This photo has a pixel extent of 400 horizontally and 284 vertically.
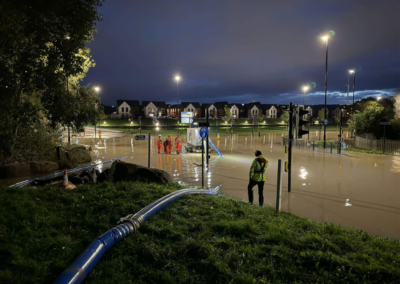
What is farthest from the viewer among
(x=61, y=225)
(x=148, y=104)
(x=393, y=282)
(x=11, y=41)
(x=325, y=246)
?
(x=148, y=104)

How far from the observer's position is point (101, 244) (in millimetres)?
3891

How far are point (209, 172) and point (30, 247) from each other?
975cm

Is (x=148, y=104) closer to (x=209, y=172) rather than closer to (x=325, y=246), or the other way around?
(x=209, y=172)

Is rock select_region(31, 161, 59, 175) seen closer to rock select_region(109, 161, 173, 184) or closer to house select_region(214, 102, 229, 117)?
rock select_region(109, 161, 173, 184)

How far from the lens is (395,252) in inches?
169

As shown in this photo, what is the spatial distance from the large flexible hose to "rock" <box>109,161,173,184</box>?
10.2ft

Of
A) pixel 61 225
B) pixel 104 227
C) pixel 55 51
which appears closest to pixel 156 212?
pixel 104 227

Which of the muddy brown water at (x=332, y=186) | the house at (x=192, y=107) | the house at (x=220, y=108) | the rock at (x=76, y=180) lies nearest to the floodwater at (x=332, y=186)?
the muddy brown water at (x=332, y=186)

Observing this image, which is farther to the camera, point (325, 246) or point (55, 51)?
point (55, 51)

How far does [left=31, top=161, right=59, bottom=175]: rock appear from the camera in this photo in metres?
12.5

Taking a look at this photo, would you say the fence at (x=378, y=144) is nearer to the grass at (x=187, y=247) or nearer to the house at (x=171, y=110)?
the grass at (x=187, y=247)

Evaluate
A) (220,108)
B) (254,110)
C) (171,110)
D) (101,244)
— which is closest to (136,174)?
(101,244)

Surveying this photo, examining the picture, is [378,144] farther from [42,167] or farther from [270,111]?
[270,111]

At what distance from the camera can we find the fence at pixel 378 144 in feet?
64.8
